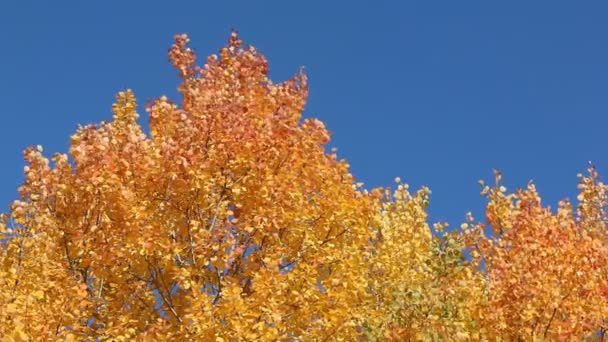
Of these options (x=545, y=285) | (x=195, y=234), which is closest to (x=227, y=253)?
(x=195, y=234)

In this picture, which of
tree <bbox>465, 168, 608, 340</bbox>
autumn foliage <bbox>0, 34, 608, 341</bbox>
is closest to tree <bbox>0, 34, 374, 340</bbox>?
autumn foliage <bbox>0, 34, 608, 341</bbox>

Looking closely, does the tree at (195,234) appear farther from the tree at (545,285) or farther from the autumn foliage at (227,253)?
the tree at (545,285)

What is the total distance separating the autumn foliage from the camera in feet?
43.4

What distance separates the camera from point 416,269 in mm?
21453

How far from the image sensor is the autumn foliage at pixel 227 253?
13.2m

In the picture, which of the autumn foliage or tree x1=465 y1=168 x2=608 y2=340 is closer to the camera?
the autumn foliage

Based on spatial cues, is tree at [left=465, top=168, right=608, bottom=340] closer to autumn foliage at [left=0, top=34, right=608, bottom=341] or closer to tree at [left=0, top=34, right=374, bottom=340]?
autumn foliage at [left=0, top=34, right=608, bottom=341]

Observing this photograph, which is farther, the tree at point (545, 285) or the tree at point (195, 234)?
the tree at point (545, 285)

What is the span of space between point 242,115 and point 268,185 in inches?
78.8

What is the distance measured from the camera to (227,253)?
46.2 ft

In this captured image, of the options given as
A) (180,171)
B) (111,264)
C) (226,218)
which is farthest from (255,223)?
(111,264)

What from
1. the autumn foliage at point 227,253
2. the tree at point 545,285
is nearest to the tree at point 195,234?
the autumn foliage at point 227,253

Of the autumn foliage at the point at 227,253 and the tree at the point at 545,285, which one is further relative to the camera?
the tree at the point at 545,285

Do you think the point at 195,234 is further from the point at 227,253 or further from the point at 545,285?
the point at 545,285
